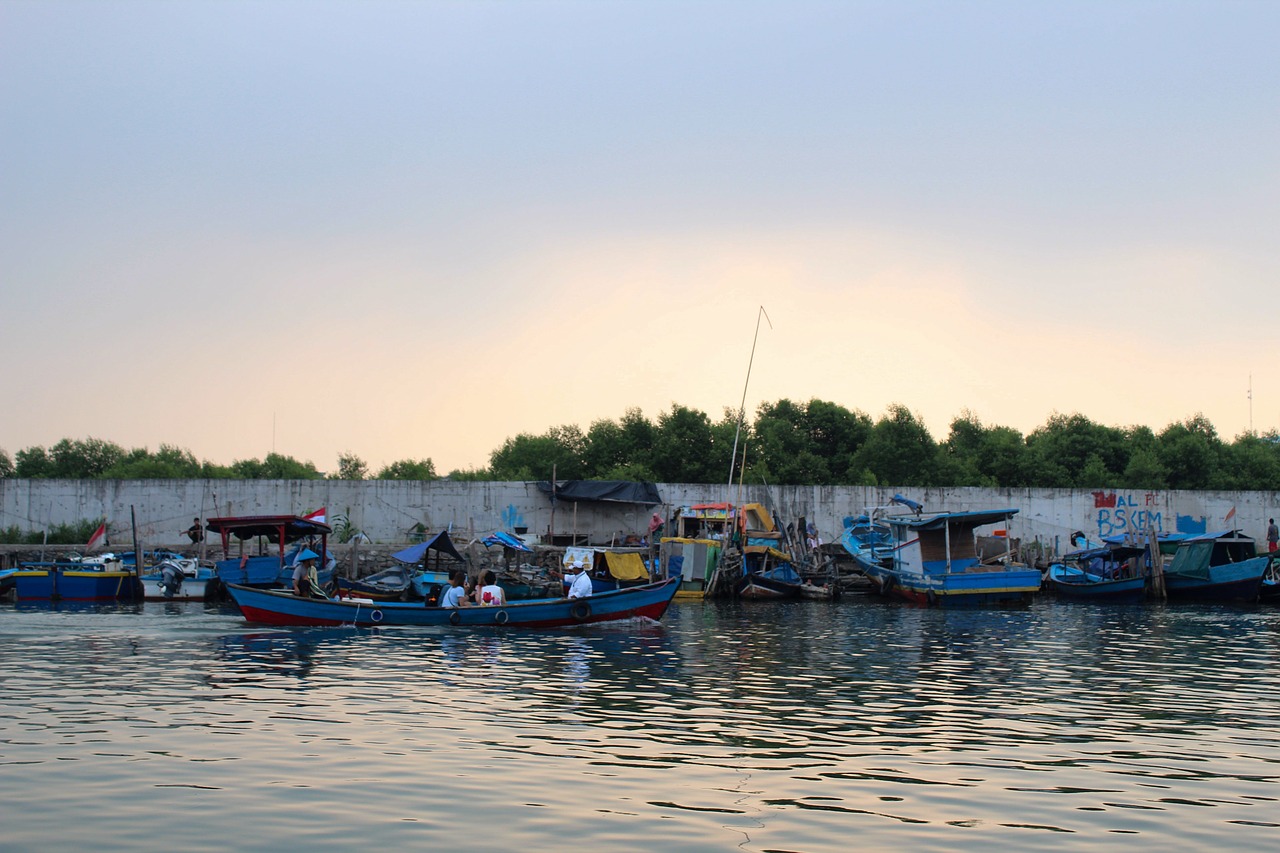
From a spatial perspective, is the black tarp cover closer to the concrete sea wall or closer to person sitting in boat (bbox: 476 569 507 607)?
the concrete sea wall

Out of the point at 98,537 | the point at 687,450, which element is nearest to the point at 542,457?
the point at 687,450

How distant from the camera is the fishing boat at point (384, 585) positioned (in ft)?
116

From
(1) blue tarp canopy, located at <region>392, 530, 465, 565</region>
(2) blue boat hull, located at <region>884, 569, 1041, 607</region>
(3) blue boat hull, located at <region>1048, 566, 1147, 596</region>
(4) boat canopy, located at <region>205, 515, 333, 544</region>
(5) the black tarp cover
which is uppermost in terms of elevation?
(5) the black tarp cover

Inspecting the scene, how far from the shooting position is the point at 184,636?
2453 centimetres

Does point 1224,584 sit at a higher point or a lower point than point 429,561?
lower

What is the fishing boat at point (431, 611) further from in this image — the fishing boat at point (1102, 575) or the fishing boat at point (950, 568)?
the fishing boat at point (1102, 575)

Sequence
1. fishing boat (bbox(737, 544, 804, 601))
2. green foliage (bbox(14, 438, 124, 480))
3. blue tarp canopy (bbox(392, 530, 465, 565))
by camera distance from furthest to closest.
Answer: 1. green foliage (bbox(14, 438, 124, 480))
2. fishing boat (bbox(737, 544, 804, 601))
3. blue tarp canopy (bbox(392, 530, 465, 565))

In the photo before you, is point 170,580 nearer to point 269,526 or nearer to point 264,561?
point 264,561

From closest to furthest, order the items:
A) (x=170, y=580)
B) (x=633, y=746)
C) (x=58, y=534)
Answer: (x=633, y=746) → (x=170, y=580) → (x=58, y=534)

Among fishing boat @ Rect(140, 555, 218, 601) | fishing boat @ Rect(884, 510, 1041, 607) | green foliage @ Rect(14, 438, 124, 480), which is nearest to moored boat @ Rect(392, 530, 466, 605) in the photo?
fishing boat @ Rect(140, 555, 218, 601)

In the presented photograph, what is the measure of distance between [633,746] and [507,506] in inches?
1421

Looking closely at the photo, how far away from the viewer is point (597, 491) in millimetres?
47438

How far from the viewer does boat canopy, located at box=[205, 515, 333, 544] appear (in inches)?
1384

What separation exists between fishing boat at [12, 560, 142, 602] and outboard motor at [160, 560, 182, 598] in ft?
5.57
